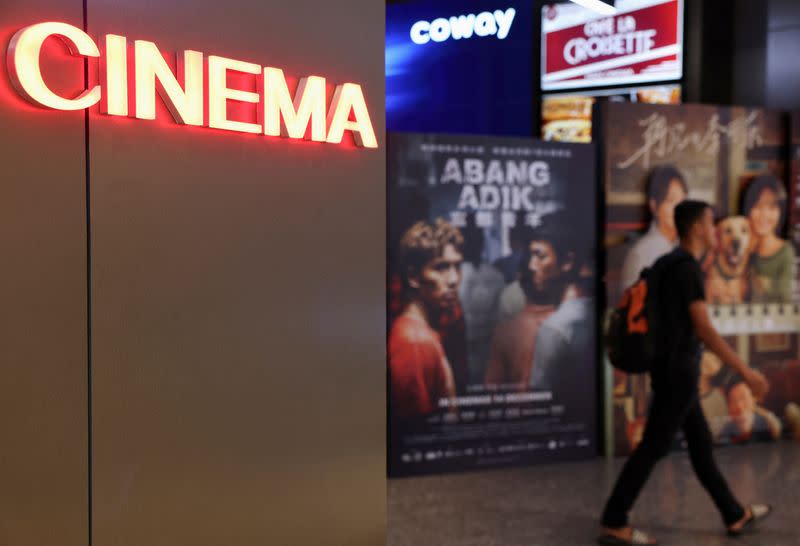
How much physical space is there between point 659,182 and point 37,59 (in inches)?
172

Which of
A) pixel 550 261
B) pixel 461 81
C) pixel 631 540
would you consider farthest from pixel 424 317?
pixel 461 81

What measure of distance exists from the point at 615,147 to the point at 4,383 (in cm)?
431

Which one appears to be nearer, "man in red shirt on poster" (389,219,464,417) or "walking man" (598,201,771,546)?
"walking man" (598,201,771,546)

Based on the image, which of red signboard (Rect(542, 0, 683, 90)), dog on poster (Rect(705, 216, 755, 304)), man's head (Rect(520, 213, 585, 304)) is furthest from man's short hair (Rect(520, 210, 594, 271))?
red signboard (Rect(542, 0, 683, 90))

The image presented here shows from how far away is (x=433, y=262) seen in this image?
5422 mm

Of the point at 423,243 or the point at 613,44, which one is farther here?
the point at 613,44

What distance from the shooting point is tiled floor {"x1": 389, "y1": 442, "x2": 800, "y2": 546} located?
4.29 metres

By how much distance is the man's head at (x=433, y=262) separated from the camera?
537 cm

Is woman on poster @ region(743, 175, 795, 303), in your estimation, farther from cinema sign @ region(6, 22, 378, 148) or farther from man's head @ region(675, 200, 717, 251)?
cinema sign @ region(6, 22, 378, 148)

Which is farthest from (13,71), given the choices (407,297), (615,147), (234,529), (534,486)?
(615,147)

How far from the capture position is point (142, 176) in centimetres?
272

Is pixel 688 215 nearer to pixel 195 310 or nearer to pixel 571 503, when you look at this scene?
pixel 571 503

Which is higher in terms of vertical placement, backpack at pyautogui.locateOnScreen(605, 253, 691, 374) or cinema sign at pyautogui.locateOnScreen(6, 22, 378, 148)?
cinema sign at pyautogui.locateOnScreen(6, 22, 378, 148)

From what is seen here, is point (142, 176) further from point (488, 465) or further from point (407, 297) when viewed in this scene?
point (488, 465)
